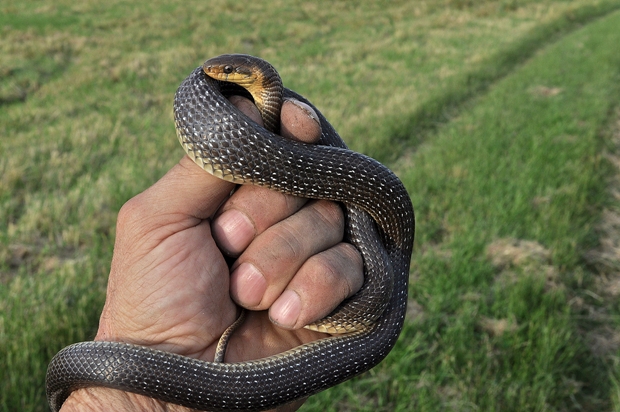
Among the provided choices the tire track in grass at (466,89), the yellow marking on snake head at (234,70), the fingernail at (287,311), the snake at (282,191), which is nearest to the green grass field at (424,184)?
the tire track in grass at (466,89)

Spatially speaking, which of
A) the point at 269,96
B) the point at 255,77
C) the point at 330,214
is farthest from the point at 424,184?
the point at 255,77

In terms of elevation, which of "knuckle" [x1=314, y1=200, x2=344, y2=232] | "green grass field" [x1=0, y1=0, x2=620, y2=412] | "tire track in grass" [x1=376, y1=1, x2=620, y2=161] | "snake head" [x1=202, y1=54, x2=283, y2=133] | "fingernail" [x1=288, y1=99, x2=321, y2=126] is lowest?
"tire track in grass" [x1=376, y1=1, x2=620, y2=161]

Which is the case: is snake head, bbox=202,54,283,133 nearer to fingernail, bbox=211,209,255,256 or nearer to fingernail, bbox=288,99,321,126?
fingernail, bbox=288,99,321,126

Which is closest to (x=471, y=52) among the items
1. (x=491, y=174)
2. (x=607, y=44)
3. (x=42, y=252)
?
(x=607, y=44)

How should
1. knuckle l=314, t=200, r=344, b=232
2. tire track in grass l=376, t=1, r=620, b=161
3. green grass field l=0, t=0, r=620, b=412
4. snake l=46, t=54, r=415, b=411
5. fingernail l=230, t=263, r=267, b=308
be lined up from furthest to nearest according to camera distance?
tire track in grass l=376, t=1, r=620, b=161 → green grass field l=0, t=0, r=620, b=412 → knuckle l=314, t=200, r=344, b=232 → fingernail l=230, t=263, r=267, b=308 → snake l=46, t=54, r=415, b=411

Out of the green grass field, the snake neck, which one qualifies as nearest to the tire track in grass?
the green grass field

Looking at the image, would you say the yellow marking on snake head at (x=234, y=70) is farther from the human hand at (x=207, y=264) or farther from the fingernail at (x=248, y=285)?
the fingernail at (x=248, y=285)

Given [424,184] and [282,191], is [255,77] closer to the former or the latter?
[282,191]
